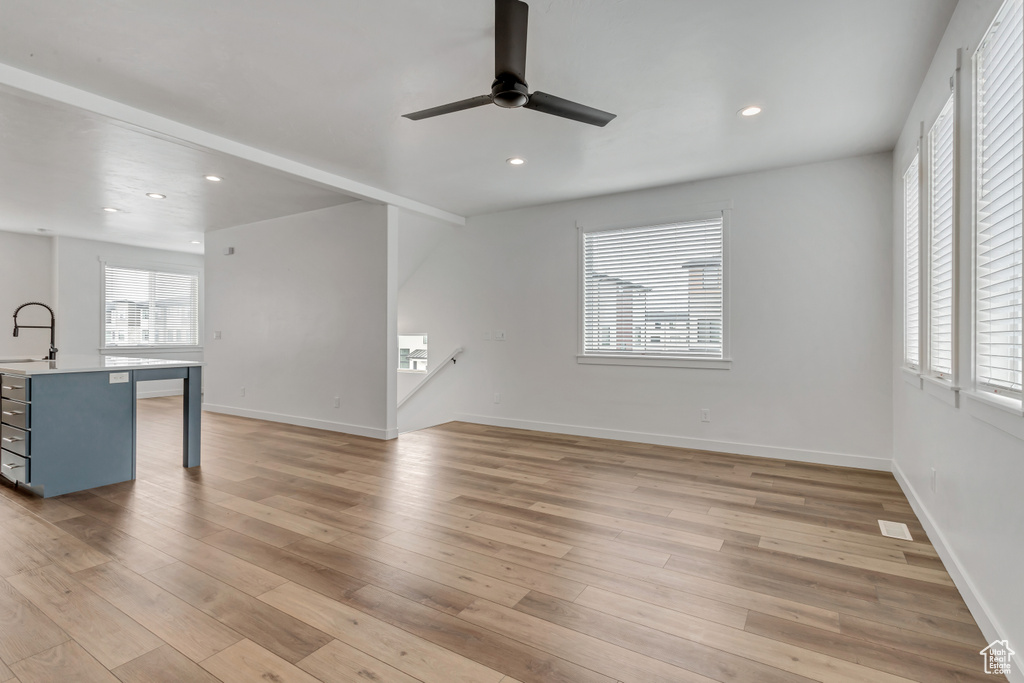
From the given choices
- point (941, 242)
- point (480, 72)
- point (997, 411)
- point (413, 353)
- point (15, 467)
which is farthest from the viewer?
point (413, 353)

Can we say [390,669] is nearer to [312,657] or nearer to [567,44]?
[312,657]

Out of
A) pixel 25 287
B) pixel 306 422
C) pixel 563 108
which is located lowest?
pixel 306 422

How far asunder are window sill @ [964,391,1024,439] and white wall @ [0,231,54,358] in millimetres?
9923

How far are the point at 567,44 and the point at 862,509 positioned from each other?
10.9 feet

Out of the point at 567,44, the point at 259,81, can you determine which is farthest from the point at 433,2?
the point at 259,81

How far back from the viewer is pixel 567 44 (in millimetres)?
2555

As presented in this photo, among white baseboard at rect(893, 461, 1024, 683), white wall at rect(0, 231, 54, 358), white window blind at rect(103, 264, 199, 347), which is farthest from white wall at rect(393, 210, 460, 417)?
white wall at rect(0, 231, 54, 358)

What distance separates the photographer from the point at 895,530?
2898mm

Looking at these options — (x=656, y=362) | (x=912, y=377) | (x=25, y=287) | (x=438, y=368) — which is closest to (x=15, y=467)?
(x=438, y=368)

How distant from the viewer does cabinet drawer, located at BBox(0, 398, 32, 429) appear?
3.42 meters

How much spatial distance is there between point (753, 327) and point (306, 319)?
4.88 m

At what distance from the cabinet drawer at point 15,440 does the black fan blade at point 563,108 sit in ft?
12.9

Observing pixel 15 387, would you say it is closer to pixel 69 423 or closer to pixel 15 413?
pixel 15 413

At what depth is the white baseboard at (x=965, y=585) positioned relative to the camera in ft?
5.27
